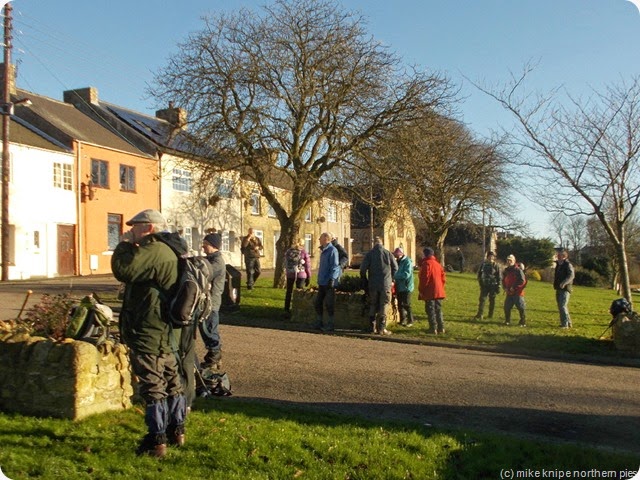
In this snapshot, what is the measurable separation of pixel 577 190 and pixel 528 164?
1218 mm

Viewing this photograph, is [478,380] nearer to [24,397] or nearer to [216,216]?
[24,397]

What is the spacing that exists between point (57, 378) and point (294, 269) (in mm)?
10210

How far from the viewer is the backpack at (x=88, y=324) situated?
6.54m

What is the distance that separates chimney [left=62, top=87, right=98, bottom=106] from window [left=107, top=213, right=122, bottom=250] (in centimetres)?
833

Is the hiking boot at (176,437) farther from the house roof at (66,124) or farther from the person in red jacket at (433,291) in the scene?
the house roof at (66,124)

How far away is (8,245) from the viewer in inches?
985

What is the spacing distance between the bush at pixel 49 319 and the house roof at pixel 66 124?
80.5 ft

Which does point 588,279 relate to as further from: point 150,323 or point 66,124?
point 150,323

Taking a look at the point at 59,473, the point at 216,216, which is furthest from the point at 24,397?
the point at 216,216

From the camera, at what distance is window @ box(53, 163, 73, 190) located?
94.1ft

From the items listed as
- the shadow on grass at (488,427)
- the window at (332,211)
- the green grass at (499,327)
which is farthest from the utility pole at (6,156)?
the shadow on grass at (488,427)

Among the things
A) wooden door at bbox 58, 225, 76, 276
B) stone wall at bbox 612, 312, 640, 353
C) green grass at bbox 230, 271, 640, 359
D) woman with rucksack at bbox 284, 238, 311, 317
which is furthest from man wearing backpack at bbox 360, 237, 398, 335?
wooden door at bbox 58, 225, 76, 276

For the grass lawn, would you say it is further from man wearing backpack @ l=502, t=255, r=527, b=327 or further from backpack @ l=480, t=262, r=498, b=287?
backpack @ l=480, t=262, r=498, b=287

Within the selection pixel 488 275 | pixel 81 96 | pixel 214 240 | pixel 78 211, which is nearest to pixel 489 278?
pixel 488 275
